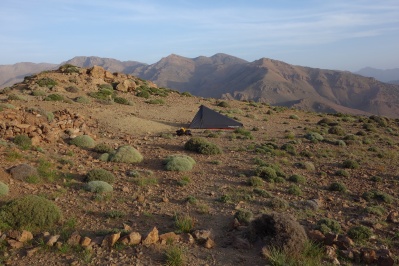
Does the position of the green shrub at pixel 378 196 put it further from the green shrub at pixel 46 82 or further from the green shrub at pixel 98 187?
the green shrub at pixel 46 82

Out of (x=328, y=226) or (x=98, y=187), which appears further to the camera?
(x=98, y=187)

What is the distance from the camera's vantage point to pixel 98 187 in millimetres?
10445

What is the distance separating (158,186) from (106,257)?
489cm

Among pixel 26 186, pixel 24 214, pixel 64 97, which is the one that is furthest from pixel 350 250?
pixel 64 97

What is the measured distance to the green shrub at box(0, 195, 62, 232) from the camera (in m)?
7.81

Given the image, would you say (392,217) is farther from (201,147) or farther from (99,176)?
(99,176)

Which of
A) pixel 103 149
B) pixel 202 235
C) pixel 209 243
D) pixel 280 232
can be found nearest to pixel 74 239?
pixel 202 235

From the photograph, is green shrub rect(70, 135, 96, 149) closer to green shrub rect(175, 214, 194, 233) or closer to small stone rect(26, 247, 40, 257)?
green shrub rect(175, 214, 194, 233)

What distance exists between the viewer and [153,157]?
15016 mm

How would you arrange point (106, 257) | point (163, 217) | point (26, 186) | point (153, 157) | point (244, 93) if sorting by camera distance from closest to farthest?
point (106, 257)
point (163, 217)
point (26, 186)
point (153, 157)
point (244, 93)

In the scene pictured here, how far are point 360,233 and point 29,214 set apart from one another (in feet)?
27.9

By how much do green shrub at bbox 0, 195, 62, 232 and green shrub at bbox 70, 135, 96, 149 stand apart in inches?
288

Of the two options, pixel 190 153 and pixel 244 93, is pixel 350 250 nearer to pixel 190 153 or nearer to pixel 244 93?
pixel 190 153

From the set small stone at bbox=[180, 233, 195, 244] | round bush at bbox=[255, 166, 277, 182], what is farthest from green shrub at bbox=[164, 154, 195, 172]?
small stone at bbox=[180, 233, 195, 244]
